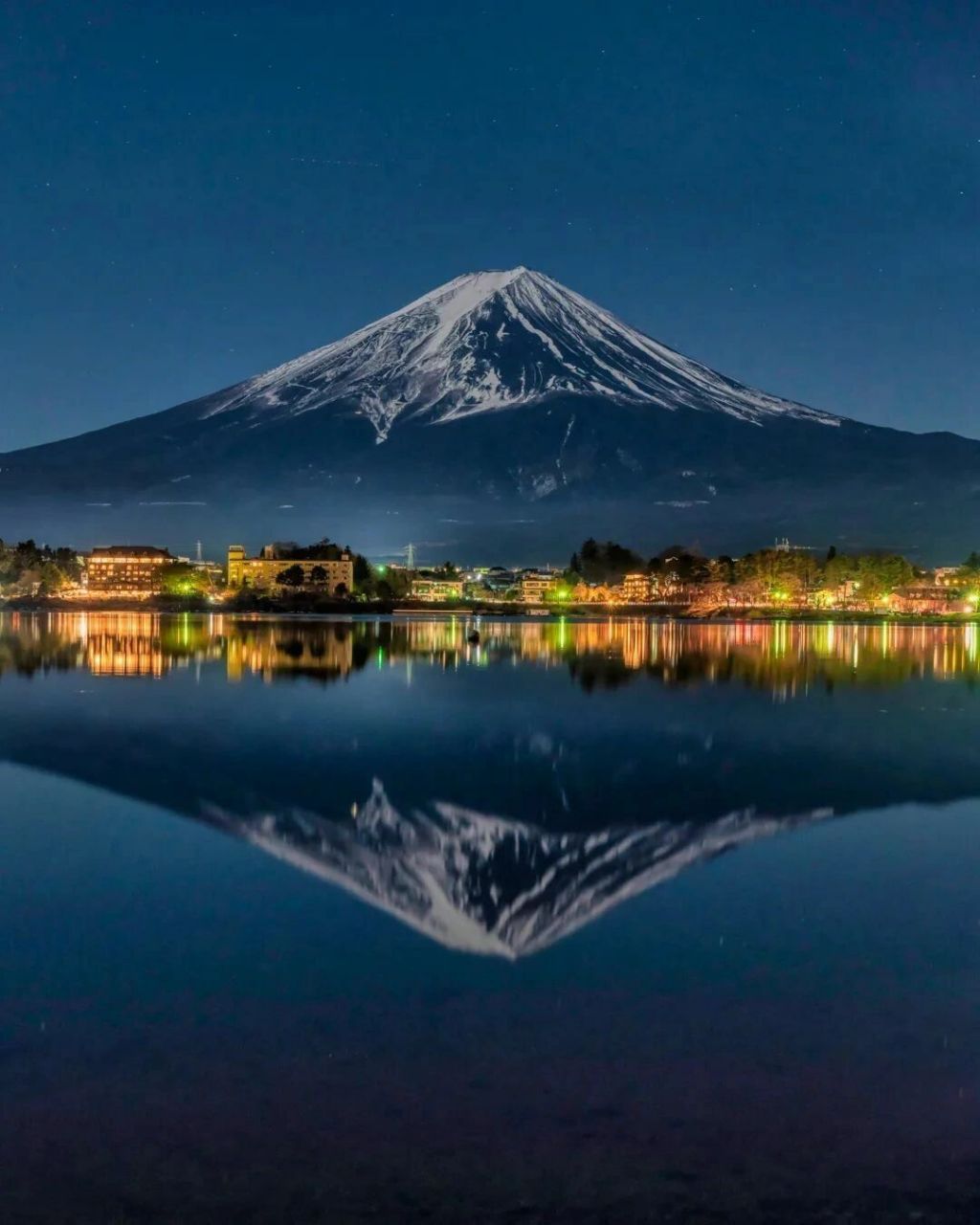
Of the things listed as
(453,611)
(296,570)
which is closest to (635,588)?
(453,611)

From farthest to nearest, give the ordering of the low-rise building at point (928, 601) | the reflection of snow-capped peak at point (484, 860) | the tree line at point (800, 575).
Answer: the low-rise building at point (928, 601) < the tree line at point (800, 575) < the reflection of snow-capped peak at point (484, 860)

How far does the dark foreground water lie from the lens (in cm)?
415

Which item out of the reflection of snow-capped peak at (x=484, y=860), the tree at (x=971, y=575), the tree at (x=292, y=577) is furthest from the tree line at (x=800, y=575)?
the reflection of snow-capped peak at (x=484, y=860)

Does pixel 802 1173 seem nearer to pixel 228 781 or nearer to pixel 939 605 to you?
pixel 228 781

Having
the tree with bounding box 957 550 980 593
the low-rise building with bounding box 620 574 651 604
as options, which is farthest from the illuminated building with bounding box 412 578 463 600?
the tree with bounding box 957 550 980 593

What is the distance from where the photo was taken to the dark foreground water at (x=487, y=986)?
13.6 feet

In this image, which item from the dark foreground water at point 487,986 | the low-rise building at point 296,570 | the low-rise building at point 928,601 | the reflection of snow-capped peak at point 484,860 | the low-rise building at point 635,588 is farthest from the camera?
the low-rise building at point 635,588

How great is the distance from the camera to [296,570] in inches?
4921

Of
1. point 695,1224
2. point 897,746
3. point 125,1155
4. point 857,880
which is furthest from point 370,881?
point 897,746

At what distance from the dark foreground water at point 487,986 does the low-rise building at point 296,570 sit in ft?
363

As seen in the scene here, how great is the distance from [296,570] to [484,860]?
4641 inches

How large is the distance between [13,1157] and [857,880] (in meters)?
5.93

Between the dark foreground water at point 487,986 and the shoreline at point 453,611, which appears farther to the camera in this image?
the shoreline at point 453,611

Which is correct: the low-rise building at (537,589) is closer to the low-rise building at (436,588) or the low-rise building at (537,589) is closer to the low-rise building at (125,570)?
the low-rise building at (436,588)
